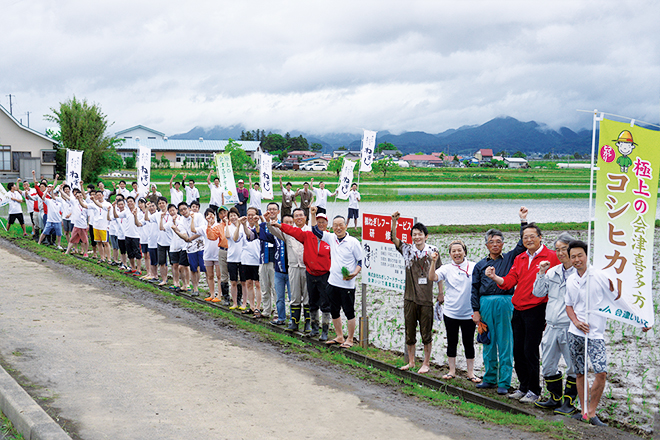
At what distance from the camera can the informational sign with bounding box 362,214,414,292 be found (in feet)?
25.2

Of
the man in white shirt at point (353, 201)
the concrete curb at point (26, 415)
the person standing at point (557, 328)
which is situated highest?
the man in white shirt at point (353, 201)

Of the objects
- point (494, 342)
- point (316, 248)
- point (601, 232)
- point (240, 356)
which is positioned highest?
point (601, 232)

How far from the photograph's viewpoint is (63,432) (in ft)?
16.1

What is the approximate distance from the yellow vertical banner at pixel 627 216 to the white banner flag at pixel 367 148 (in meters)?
13.5

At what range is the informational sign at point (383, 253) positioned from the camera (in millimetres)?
7676

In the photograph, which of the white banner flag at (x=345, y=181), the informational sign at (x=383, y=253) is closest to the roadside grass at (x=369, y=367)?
the informational sign at (x=383, y=253)

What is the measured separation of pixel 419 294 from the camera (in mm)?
7363

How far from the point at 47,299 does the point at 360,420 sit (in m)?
7.72

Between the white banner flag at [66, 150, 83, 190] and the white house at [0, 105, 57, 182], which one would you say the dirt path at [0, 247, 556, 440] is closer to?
the white banner flag at [66, 150, 83, 190]

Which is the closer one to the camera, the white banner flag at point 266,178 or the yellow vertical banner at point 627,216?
→ the yellow vertical banner at point 627,216

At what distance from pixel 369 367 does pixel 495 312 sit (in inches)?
74.6

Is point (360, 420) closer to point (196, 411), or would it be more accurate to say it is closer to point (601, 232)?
point (196, 411)

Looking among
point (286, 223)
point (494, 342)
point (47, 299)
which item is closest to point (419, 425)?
point (494, 342)

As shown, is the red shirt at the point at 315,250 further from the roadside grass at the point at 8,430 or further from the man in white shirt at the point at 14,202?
the man in white shirt at the point at 14,202
